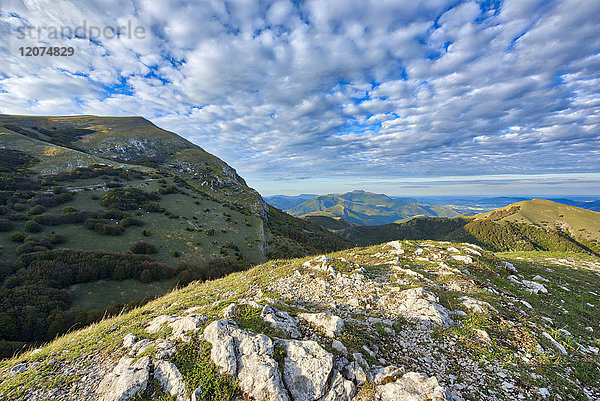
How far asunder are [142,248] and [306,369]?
27629 millimetres

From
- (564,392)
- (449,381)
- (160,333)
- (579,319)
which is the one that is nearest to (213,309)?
(160,333)

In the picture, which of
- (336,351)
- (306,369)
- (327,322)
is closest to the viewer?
(306,369)

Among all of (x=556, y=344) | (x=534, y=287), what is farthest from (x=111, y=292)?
(x=534, y=287)

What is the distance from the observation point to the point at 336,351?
559 centimetres

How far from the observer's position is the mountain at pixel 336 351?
466 centimetres

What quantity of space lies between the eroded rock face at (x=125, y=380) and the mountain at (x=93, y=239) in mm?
11011

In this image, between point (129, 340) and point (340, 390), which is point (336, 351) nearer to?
point (340, 390)

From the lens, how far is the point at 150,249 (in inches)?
972

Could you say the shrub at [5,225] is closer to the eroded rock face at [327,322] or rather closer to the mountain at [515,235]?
the eroded rock face at [327,322]

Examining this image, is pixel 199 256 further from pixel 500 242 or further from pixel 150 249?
pixel 500 242

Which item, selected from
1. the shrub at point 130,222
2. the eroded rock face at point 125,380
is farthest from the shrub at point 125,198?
the eroded rock face at point 125,380

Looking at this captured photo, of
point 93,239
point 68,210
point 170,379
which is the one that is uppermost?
point 68,210

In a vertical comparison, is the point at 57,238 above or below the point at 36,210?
below

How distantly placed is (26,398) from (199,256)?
24.8 m
